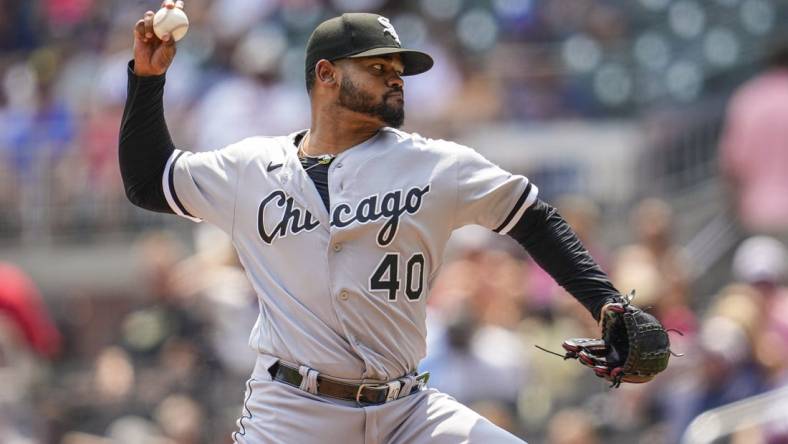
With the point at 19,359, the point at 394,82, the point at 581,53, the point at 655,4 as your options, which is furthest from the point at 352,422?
the point at 655,4

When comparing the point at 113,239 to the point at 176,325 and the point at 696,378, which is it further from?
the point at 696,378

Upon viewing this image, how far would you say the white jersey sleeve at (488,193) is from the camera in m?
4.88

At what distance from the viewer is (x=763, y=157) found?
1006cm

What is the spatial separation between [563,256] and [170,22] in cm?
148

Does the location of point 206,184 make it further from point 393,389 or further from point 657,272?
point 657,272

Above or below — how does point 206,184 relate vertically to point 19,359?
above

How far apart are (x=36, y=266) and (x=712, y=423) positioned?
700 centimetres

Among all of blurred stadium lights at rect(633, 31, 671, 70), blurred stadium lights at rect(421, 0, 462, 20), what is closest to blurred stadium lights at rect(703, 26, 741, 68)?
blurred stadium lights at rect(633, 31, 671, 70)

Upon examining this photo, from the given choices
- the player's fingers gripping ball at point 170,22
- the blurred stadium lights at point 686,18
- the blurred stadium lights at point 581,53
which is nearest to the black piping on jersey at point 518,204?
the player's fingers gripping ball at point 170,22

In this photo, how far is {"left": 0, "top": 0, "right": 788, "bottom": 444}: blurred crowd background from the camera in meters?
8.73

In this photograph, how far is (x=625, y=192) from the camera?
11.1 metres

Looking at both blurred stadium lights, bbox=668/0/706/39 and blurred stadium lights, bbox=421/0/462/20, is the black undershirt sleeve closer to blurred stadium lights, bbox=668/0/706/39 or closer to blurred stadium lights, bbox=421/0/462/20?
blurred stadium lights, bbox=668/0/706/39

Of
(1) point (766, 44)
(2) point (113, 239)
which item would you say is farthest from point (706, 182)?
(2) point (113, 239)

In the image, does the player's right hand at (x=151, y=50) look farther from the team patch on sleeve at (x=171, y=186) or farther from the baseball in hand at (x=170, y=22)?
the team patch on sleeve at (x=171, y=186)
